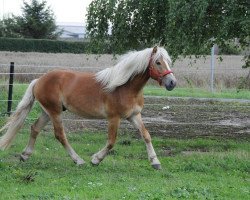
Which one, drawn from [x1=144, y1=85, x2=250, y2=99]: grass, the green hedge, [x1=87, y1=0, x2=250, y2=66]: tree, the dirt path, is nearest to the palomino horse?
[x1=87, y1=0, x2=250, y2=66]: tree

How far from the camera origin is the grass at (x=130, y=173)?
646 cm

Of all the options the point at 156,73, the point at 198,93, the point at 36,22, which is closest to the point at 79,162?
the point at 156,73

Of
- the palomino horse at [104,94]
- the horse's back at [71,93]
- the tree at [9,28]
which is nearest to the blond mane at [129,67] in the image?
the palomino horse at [104,94]

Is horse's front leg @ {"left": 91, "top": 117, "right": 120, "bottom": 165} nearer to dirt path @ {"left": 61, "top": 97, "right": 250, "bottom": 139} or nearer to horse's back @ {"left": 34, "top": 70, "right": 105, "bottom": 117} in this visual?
horse's back @ {"left": 34, "top": 70, "right": 105, "bottom": 117}

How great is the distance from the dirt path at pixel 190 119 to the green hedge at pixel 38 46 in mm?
25717

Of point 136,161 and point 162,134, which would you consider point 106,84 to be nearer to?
point 136,161

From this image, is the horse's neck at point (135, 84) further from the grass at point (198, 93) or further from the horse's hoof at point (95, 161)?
the grass at point (198, 93)

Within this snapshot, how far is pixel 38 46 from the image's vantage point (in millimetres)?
42719

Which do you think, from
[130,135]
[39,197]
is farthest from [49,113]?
[130,135]

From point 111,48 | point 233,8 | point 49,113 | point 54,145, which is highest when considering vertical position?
point 233,8

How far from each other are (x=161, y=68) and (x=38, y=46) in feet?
116

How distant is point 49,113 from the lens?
8.83 metres

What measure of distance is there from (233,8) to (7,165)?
4879mm

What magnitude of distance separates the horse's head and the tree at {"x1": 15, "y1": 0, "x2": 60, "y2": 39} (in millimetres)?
37604
